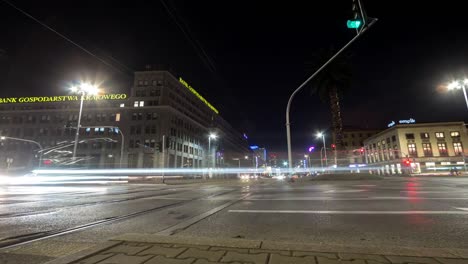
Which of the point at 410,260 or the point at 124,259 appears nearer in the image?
the point at 410,260

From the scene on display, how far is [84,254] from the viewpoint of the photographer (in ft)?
10.0

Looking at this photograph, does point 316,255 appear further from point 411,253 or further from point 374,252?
point 411,253

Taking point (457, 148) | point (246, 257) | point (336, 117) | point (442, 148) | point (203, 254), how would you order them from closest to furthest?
point (246, 257), point (203, 254), point (336, 117), point (457, 148), point (442, 148)

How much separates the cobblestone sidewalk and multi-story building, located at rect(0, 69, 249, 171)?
5990cm

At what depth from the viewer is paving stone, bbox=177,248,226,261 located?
3.02 m

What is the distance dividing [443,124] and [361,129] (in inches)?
1745

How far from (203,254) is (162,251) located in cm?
62

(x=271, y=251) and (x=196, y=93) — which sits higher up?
(x=196, y=93)

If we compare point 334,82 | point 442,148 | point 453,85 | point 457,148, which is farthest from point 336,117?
point 457,148

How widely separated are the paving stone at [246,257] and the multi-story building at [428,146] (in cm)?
7401

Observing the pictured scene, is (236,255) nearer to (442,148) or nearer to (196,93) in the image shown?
(442,148)

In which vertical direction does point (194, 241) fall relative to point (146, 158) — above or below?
below

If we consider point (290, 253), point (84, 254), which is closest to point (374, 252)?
point (290, 253)

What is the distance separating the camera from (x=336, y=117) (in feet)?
101
